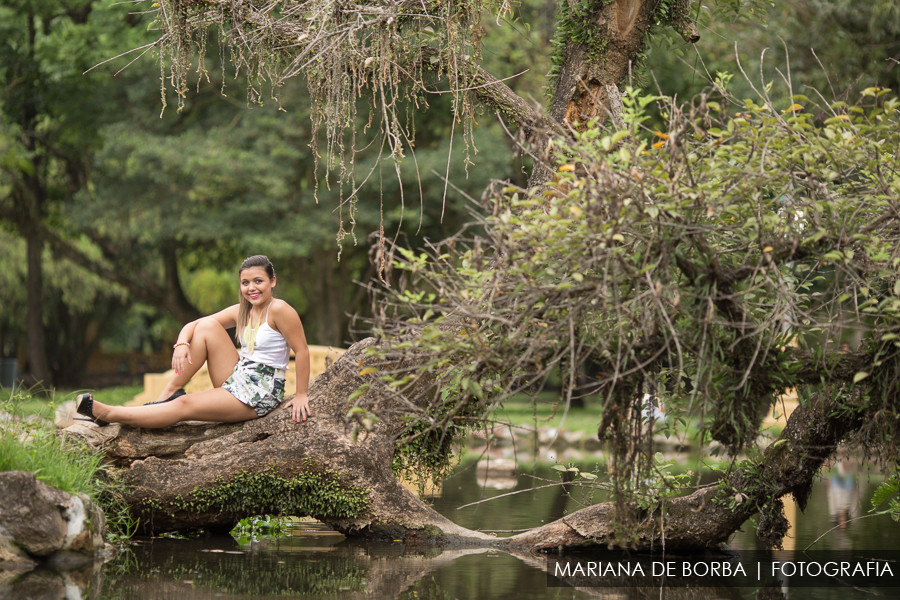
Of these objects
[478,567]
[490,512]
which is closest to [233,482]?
[478,567]

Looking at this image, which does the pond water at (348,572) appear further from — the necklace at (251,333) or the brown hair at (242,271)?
the brown hair at (242,271)

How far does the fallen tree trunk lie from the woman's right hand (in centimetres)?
67

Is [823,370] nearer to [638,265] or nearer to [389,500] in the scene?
[638,265]

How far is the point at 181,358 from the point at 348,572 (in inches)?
80.7

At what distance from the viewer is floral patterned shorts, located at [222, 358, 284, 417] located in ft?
24.9

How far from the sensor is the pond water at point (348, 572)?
18.5 feet

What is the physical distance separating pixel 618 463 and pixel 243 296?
11.2 ft

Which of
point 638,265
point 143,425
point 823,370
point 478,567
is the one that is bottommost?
point 478,567

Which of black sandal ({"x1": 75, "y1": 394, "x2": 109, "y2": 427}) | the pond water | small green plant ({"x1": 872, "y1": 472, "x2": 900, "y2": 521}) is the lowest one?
the pond water

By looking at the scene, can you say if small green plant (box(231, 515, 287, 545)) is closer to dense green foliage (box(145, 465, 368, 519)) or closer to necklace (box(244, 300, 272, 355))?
dense green foliage (box(145, 465, 368, 519))

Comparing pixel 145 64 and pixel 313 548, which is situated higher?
pixel 145 64

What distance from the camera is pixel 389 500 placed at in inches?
298

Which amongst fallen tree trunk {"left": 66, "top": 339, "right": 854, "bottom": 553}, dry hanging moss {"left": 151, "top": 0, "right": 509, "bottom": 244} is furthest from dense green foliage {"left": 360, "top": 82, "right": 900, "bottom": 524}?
fallen tree trunk {"left": 66, "top": 339, "right": 854, "bottom": 553}

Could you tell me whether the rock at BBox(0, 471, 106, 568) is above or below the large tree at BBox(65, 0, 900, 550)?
below
